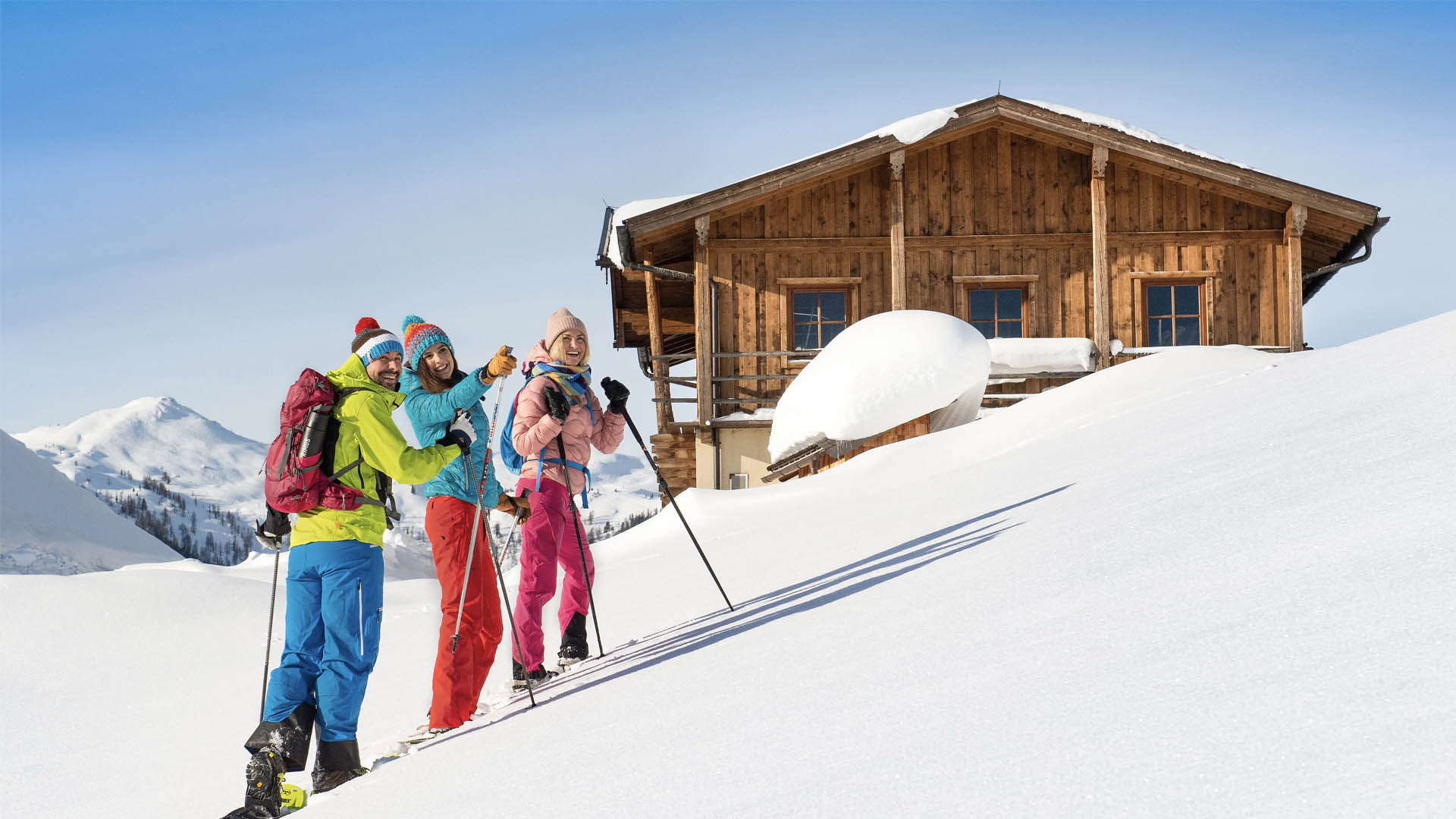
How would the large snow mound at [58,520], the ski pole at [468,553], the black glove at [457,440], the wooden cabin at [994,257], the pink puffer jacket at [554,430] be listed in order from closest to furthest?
1. the black glove at [457,440]
2. the ski pole at [468,553]
3. the pink puffer jacket at [554,430]
4. the wooden cabin at [994,257]
5. the large snow mound at [58,520]

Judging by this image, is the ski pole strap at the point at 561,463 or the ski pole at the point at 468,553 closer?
the ski pole at the point at 468,553

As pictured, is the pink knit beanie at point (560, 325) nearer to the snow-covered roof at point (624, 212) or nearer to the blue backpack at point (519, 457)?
the blue backpack at point (519, 457)

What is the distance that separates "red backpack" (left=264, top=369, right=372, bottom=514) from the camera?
3996 mm

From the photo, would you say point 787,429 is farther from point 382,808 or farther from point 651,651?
point 382,808

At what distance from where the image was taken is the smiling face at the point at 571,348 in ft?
17.8

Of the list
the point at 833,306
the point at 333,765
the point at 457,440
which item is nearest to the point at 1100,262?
the point at 833,306

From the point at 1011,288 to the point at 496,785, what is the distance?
1430cm

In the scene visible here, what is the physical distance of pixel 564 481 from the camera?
548cm

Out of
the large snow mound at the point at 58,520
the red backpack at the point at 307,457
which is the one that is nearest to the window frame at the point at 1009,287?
the red backpack at the point at 307,457

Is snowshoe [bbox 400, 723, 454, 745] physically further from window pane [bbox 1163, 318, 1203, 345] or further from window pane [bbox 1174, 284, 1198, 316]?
window pane [bbox 1174, 284, 1198, 316]

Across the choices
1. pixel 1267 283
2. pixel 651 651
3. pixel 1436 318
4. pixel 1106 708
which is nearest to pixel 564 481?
pixel 651 651

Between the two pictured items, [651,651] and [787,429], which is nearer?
[651,651]

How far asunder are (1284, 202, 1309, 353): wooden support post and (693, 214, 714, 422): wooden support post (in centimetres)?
784

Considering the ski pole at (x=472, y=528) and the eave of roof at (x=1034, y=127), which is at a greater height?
the eave of roof at (x=1034, y=127)
